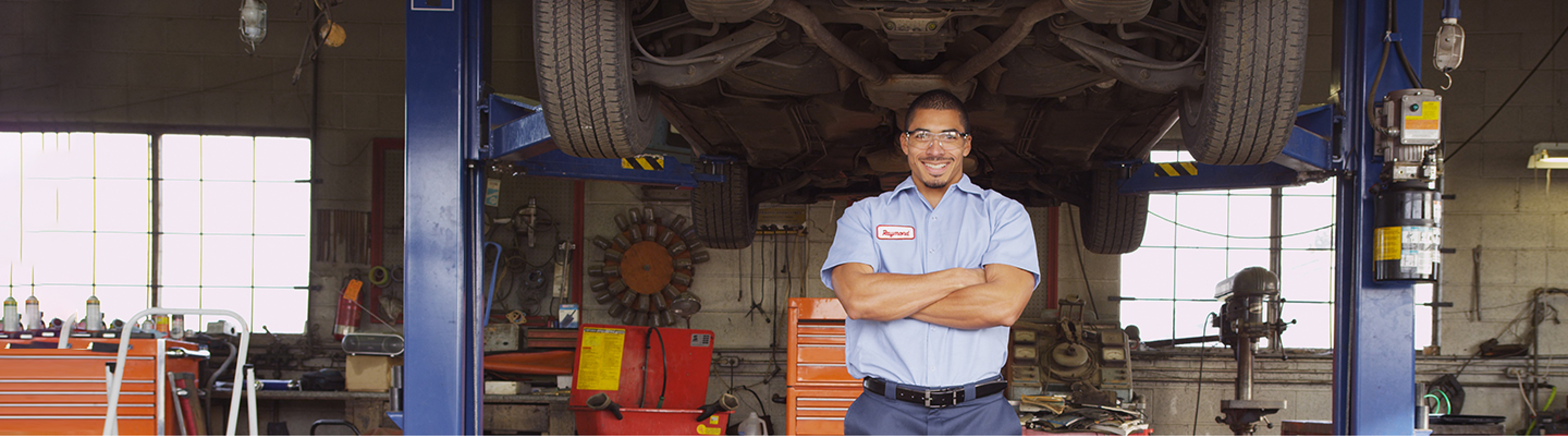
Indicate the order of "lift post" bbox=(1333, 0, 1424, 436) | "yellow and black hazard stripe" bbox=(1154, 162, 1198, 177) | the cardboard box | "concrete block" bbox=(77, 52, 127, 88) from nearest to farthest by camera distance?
"lift post" bbox=(1333, 0, 1424, 436) < "yellow and black hazard stripe" bbox=(1154, 162, 1198, 177) < the cardboard box < "concrete block" bbox=(77, 52, 127, 88)

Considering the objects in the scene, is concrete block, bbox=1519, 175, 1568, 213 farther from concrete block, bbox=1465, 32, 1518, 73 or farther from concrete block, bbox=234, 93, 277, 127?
concrete block, bbox=234, 93, 277, 127

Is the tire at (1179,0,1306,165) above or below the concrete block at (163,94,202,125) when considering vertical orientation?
below

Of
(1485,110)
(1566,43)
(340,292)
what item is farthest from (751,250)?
(1566,43)

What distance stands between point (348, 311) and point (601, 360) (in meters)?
2.30

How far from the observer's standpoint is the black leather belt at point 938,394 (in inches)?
70.3

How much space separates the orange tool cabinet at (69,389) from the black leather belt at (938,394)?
444 cm

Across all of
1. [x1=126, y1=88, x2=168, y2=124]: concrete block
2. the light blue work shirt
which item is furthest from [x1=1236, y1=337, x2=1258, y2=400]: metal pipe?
[x1=126, y1=88, x2=168, y2=124]: concrete block

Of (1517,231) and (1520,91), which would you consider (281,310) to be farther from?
(1520,91)

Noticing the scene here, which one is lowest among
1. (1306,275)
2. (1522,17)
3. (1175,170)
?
(1306,275)

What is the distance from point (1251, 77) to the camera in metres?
2.45

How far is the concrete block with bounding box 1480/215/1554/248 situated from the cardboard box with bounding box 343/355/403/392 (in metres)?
7.14

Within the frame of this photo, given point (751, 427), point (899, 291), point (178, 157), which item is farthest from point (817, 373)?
point (178, 157)

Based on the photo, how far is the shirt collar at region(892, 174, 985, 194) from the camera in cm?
193

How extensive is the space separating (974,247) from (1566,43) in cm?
706
